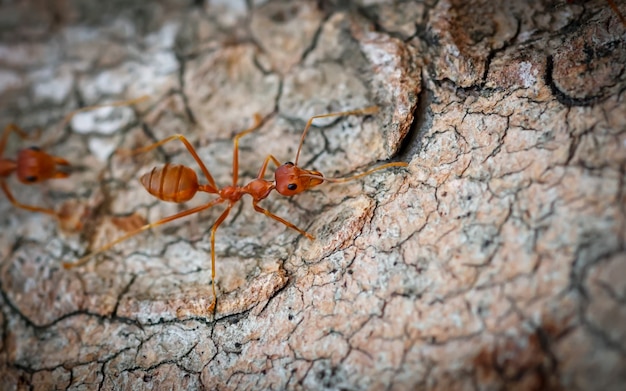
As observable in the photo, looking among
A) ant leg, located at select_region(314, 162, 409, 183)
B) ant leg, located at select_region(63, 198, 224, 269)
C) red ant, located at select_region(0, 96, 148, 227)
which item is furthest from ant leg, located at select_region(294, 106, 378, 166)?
red ant, located at select_region(0, 96, 148, 227)

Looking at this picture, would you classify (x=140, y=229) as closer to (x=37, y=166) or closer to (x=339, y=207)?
(x=37, y=166)

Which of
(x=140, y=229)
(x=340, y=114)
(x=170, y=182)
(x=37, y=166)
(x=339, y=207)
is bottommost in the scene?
(x=339, y=207)

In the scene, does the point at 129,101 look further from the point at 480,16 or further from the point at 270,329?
the point at 480,16

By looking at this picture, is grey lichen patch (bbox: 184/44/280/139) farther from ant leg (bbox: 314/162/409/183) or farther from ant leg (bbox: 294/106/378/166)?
ant leg (bbox: 314/162/409/183)

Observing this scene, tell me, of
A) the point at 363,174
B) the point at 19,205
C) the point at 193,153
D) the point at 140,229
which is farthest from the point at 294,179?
the point at 19,205

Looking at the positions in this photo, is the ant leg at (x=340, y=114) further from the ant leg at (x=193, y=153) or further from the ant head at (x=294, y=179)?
the ant leg at (x=193, y=153)

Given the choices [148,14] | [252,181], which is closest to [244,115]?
[252,181]
